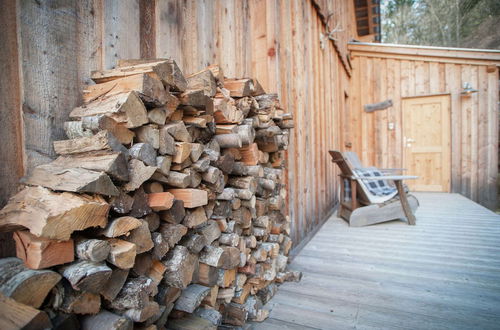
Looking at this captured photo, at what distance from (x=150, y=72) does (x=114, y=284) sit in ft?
2.29

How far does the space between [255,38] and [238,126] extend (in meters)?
1.21

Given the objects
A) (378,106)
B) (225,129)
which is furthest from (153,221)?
(378,106)

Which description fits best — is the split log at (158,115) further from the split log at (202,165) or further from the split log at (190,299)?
Answer: the split log at (190,299)

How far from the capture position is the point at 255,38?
234cm

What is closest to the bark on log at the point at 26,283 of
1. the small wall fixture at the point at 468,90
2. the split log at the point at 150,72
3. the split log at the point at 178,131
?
the split log at the point at 178,131

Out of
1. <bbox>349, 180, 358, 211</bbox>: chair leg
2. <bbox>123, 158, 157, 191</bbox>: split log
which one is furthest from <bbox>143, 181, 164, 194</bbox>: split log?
<bbox>349, 180, 358, 211</bbox>: chair leg

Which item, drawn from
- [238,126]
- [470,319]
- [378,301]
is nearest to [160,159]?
[238,126]

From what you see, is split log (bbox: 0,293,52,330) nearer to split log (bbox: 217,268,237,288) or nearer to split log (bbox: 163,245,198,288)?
split log (bbox: 163,245,198,288)

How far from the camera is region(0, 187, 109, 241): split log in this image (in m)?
0.66

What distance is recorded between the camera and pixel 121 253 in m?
0.77

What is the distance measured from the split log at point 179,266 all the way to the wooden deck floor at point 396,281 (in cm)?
79

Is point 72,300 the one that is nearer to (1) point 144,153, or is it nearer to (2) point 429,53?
(1) point 144,153

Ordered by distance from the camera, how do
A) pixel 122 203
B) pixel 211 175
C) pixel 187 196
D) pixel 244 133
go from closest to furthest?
pixel 122 203, pixel 187 196, pixel 211 175, pixel 244 133

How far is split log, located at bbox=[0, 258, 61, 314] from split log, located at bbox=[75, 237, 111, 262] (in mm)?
70
